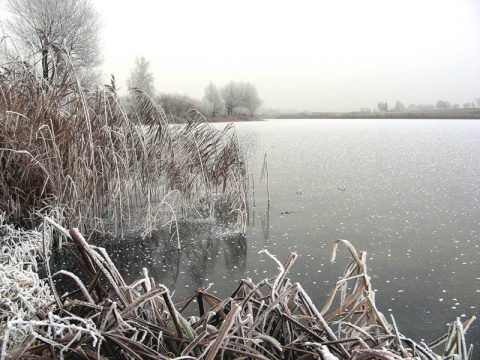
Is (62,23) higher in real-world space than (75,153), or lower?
higher

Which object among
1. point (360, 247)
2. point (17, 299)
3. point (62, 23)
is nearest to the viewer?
point (17, 299)

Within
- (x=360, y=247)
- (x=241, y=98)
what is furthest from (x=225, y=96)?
(x=360, y=247)

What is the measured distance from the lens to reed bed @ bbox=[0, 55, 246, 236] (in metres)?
3.62

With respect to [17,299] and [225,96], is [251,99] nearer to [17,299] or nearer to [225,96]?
[225,96]

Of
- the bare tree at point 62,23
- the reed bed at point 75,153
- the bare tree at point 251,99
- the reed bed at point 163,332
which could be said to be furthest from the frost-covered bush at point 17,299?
the bare tree at point 251,99

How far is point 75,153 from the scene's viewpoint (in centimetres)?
393

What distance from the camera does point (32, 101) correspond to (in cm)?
376

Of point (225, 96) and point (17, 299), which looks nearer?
point (17, 299)

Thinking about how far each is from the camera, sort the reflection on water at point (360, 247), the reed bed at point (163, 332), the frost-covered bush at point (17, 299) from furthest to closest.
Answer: the reflection on water at point (360, 247)
the frost-covered bush at point (17, 299)
the reed bed at point (163, 332)

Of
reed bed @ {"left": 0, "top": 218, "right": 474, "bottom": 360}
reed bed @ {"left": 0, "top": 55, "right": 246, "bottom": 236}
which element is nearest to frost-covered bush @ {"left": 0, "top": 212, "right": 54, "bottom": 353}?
reed bed @ {"left": 0, "top": 218, "right": 474, "bottom": 360}

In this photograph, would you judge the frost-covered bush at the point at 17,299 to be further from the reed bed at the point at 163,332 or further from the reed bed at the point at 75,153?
the reed bed at the point at 75,153

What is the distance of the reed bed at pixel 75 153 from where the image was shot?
362cm

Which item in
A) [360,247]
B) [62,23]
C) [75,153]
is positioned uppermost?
[62,23]

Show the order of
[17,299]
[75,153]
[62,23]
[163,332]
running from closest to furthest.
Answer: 1. [163,332]
2. [17,299]
3. [75,153]
4. [62,23]
